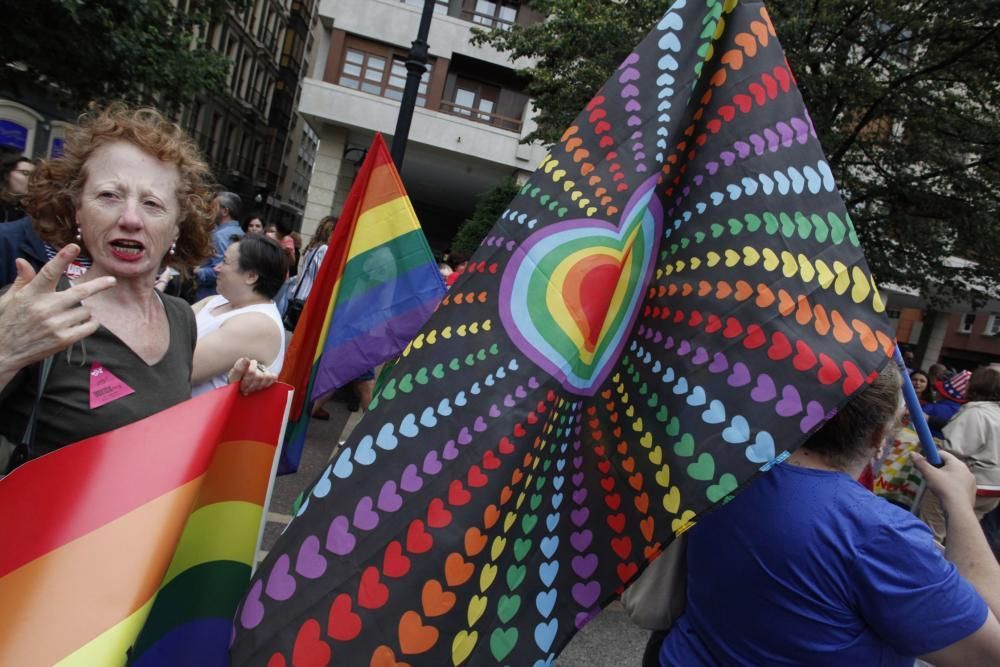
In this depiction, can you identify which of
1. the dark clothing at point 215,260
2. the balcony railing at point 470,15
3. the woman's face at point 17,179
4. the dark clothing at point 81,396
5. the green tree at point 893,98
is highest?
the balcony railing at point 470,15

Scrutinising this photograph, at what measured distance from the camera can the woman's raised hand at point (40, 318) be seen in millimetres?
1308

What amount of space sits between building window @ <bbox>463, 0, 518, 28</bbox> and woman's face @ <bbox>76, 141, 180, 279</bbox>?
74.4ft

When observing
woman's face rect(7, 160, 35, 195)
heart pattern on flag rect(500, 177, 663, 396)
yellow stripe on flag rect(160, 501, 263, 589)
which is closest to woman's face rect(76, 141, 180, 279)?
yellow stripe on flag rect(160, 501, 263, 589)

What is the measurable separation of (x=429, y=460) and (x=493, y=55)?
2226 centimetres

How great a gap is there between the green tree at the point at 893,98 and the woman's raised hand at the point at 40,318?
976 cm

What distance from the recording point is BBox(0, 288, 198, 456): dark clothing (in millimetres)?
1518

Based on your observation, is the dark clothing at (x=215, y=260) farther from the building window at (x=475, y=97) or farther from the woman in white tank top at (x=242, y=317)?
the building window at (x=475, y=97)

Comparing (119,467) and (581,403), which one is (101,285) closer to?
(119,467)

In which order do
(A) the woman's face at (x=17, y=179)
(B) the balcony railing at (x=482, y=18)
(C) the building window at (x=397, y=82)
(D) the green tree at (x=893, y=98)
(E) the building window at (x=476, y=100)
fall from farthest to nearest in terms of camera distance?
1. (E) the building window at (x=476, y=100)
2. (B) the balcony railing at (x=482, y=18)
3. (C) the building window at (x=397, y=82)
4. (D) the green tree at (x=893, y=98)
5. (A) the woman's face at (x=17, y=179)

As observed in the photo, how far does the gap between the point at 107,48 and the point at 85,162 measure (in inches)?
487

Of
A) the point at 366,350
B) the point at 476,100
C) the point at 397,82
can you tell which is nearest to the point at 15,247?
the point at 366,350

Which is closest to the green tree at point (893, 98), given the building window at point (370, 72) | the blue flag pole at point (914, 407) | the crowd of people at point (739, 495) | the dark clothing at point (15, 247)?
the building window at point (370, 72)

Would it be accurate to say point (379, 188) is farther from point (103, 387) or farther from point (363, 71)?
point (363, 71)

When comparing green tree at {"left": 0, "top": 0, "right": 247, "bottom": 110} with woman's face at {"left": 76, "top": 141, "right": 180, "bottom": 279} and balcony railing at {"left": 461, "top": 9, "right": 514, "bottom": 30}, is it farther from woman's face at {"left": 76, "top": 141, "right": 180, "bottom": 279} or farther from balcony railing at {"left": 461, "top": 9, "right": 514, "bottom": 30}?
woman's face at {"left": 76, "top": 141, "right": 180, "bottom": 279}
